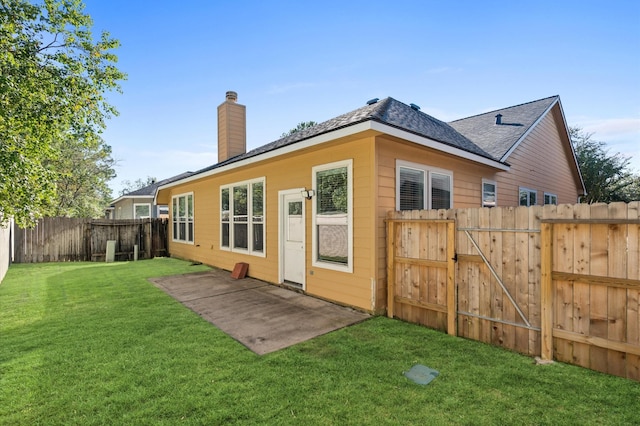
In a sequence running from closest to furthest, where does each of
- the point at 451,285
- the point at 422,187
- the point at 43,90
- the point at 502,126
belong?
1. the point at 451,285
2. the point at 422,187
3. the point at 43,90
4. the point at 502,126

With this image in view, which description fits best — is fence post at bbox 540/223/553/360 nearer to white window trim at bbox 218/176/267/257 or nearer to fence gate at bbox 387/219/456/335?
fence gate at bbox 387/219/456/335

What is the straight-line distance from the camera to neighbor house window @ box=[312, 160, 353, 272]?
513cm

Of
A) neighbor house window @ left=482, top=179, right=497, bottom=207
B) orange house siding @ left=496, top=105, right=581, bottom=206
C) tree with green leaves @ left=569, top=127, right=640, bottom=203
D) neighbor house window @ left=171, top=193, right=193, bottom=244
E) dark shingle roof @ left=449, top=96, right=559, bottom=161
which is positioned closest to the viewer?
neighbor house window @ left=482, top=179, right=497, bottom=207

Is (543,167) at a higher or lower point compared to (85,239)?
higher

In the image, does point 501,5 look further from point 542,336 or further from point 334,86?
point 542,336

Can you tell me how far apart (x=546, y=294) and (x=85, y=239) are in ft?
48.6

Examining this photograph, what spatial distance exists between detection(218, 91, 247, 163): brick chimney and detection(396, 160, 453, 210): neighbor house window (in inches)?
321

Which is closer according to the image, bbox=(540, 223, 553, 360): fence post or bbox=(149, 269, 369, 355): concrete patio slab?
bbox=(540, 223, 553, 360): fence post

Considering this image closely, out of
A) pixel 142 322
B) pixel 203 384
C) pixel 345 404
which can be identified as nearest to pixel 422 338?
pixel 345 404

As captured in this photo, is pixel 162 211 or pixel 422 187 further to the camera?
pixel 162 211

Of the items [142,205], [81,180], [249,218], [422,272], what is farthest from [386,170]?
[81,180]

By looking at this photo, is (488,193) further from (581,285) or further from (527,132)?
(581,285)

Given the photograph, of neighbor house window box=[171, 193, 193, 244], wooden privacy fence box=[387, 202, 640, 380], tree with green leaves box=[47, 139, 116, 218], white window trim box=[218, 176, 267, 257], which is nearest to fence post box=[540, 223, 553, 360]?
wooden privacy fence box=[387, 202, 640, 380]

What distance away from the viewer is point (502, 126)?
414 inches
